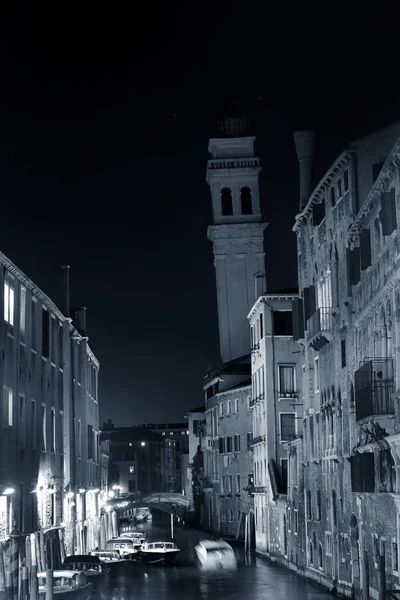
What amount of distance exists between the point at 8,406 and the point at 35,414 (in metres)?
4.24

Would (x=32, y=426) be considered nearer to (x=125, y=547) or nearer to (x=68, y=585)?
(x=68, y=585)

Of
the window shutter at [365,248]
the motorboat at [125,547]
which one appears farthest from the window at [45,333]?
the motorboat at [125,547]

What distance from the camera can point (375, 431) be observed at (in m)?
25.2

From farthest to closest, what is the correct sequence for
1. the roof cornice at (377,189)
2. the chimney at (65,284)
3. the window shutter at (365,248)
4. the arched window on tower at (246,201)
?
the arched window on tower at (246,201) < the chimney at (65,284) < the window shutter at (365,248) < the roof cornice at (377,189)

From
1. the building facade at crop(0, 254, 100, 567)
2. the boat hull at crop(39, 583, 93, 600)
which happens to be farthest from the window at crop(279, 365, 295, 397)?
the boat hull at crop(39, 583, 93, 600)

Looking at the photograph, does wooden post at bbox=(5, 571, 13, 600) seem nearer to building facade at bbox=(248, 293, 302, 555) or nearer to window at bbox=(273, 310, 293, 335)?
building facade at bbox=(248, 293, 302, 555)

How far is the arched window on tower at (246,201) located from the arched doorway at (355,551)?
182ft

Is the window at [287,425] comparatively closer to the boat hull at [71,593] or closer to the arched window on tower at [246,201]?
the boat hull at [71,593]

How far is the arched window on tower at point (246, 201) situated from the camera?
8444 cm

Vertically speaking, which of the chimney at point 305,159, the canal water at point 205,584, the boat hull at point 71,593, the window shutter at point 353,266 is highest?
the chimney at point 305,159

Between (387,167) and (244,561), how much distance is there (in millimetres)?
31743

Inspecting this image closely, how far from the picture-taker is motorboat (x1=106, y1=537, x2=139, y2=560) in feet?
165

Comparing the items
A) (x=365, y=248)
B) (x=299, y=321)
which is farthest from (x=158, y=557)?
(x=365, y=248)

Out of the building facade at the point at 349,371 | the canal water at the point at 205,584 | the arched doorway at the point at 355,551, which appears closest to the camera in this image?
the building facade at the point at 349,371
